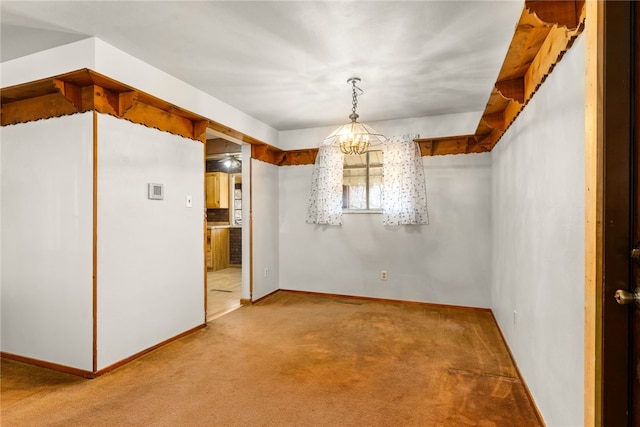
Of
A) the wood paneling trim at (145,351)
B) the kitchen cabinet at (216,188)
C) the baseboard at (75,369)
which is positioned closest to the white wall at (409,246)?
the wood paneling trim at (145,351)

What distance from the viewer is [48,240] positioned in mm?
2566

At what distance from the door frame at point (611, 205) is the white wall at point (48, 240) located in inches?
113

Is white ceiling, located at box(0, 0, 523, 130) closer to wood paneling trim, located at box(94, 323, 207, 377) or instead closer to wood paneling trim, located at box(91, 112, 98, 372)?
wood paneling trim, located at box(91, 112, 98, 372)

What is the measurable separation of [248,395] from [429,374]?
1.33 meters

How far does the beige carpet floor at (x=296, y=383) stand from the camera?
1.96 meters

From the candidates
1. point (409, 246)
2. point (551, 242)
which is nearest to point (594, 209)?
point (551, 242)

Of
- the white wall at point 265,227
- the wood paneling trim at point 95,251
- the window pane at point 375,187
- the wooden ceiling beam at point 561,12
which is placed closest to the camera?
the wooden ceiling beam at point 561,12

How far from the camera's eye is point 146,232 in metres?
2.83

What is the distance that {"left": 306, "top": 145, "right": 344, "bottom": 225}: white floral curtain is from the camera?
459 centimetres

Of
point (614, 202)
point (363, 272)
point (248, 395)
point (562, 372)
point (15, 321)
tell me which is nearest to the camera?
point (614, 202)

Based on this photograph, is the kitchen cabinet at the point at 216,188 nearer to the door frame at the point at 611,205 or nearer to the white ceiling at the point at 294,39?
the white ceiling at the point at 294,39

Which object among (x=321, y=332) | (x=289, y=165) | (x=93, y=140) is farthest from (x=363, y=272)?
(x=93, y=140)

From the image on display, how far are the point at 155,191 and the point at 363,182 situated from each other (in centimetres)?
277

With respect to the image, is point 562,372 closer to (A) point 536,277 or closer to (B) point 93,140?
(A) point 536,277
